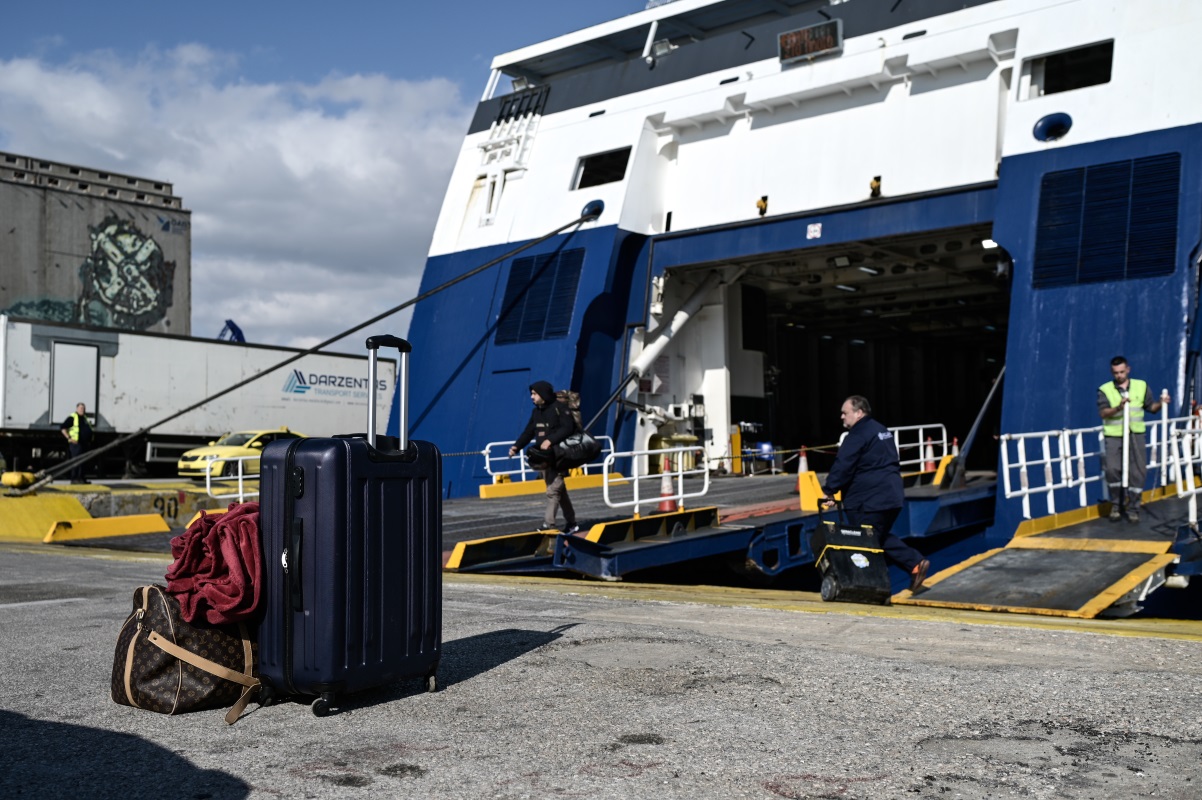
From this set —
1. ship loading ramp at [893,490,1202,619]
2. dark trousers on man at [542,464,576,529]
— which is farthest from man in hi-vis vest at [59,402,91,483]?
ship loading ramp at [893,490,1202,619]

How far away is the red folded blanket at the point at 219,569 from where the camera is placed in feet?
14.5

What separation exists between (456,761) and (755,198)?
51.1 feet

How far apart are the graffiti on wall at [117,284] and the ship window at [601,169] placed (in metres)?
26.7

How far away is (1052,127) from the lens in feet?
48.9

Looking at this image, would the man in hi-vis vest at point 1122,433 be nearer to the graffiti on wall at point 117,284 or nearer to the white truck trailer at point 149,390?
the white truck trailer at point 149,390

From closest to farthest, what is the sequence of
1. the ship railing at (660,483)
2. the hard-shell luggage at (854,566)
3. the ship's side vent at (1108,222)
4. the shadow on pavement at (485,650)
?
1. the shadow on pavement at (485,650)
2. the hard-shell luggage at (854,566)
3. the ship railing at (660,483)
4. the ship's side vent at (1108,222)

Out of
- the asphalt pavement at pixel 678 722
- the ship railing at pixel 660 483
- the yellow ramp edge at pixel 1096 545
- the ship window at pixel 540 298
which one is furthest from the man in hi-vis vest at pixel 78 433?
the yellow ramp edge at pixel 1096 545

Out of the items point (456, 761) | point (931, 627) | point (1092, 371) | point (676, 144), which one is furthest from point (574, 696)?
point (676, 144)

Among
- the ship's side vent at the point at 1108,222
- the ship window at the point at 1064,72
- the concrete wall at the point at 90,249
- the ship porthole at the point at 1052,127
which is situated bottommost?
the ship's side vent at the point at 1108,222

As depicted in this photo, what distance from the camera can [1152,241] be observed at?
45.2 feet

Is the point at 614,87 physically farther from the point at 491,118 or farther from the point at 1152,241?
the point at 1152,241

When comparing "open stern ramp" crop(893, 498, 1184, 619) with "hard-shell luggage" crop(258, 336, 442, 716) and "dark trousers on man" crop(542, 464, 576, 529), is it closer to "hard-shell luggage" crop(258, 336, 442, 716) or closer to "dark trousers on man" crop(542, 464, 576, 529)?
"dark trousers on man" crop(542, 464, 576, 529)

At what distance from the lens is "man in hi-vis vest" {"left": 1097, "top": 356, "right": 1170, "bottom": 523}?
11086 millimetres

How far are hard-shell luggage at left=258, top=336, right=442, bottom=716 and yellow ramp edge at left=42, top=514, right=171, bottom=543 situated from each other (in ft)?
34.9
